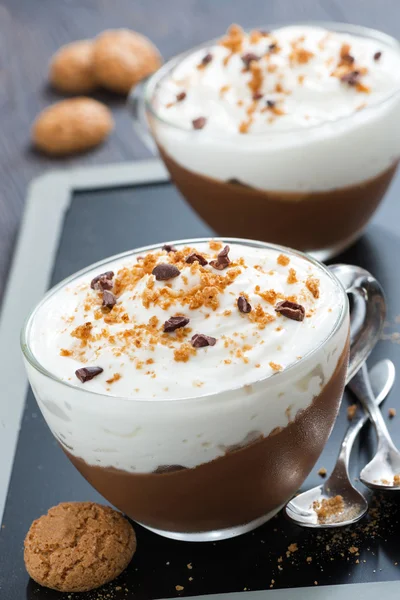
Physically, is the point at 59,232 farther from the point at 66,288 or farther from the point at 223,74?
the point at 66,288

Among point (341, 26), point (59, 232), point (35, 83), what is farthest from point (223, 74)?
point (35, 83)

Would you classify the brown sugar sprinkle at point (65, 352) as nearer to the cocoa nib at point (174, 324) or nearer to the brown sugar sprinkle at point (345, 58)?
the cocoa nib at point (174, 324)

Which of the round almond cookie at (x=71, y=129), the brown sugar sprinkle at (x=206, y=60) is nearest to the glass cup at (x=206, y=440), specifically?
the brown sugar sprinkle at (x=206, y=60)

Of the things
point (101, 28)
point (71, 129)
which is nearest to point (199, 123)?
point (71, 129)

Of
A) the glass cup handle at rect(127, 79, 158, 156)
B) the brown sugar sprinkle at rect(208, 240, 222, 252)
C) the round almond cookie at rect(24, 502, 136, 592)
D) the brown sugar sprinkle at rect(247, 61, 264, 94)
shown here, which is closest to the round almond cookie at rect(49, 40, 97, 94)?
the glass cup handle at rect(127, 79, 158, 156)

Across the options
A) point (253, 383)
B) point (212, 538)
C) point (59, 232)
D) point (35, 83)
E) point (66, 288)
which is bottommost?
point (35, 83)

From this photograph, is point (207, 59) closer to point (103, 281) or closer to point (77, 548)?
point (103, 281)
